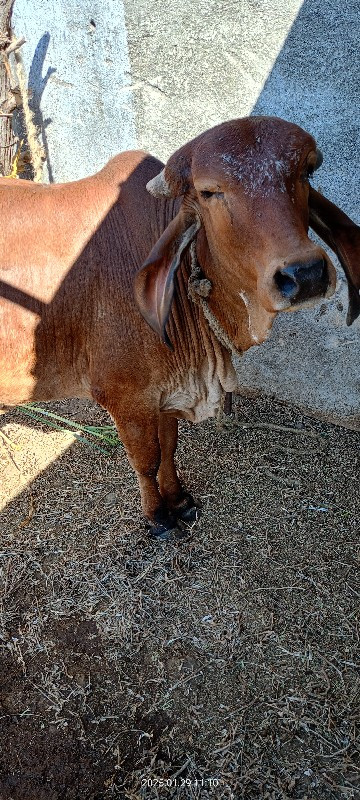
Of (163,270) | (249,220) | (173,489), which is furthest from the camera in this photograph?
(173,489)

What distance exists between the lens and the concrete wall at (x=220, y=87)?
10.5 ft

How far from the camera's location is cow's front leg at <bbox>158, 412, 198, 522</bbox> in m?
3.42

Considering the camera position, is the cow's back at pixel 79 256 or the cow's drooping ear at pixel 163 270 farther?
the cow's back at pixel 79 256

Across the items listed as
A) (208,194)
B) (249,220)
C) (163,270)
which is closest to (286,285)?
(249,220)

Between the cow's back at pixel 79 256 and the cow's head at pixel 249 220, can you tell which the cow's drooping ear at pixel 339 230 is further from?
the cow's back at pixel 79 256

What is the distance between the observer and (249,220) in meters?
2.02

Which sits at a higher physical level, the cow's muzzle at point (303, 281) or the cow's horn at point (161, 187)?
the cow's horn at point (161, 187)

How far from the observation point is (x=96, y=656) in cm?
289

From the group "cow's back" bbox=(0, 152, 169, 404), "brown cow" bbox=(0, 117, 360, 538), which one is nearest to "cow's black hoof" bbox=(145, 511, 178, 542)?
"brown cow" bbox=(0, 117, 360, 538)

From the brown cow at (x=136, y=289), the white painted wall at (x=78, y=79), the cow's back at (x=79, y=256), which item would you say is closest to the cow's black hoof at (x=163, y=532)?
the brown cow at (x=136, y=289)

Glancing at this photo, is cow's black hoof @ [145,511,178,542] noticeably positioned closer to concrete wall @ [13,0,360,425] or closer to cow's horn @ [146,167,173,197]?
concrete wall @ [13,0,360,425]

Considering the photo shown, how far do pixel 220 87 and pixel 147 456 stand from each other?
82.6 inches

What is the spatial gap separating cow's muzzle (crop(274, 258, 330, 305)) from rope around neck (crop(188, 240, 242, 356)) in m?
0.64

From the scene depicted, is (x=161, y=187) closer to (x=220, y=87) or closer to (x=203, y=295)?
(x=203, y=295)
